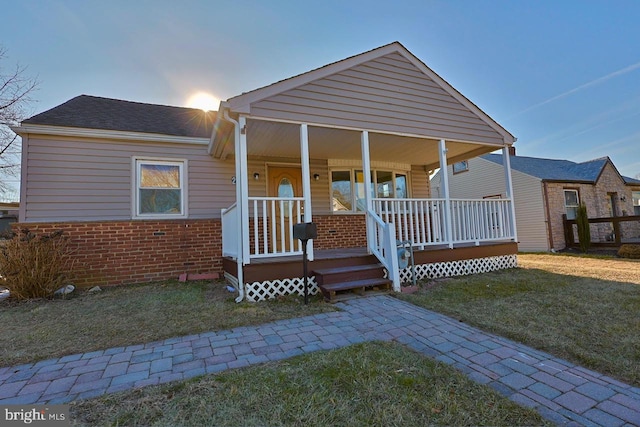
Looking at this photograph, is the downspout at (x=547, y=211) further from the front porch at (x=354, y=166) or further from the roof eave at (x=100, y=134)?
the roof eave at (x=100, y=134)

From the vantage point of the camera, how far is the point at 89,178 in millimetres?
6266

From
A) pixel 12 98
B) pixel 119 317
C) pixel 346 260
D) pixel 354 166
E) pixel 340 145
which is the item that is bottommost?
pixel 119 317

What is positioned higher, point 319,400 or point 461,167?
point 461,167

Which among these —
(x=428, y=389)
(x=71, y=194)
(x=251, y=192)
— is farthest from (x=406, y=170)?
(x=71, y=194)

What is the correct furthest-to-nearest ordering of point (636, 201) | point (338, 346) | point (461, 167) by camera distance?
point (636, 201) → point (461, 167) → point (338, 346)

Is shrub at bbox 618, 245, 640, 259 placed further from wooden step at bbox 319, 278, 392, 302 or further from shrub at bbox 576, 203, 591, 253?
wooden step at bbox 319, 278, 392, 302

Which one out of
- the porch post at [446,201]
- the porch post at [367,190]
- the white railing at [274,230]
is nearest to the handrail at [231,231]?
the white railing at [274,230]

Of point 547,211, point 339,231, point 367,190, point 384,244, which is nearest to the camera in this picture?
point 384,244

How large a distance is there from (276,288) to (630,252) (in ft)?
38.2

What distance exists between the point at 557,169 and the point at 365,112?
14512mm

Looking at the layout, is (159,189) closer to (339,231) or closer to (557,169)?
(339,231)

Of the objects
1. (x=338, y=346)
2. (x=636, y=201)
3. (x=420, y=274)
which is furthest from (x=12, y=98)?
(x=636, y=201)

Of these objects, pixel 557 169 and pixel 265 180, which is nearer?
pixel 265 180

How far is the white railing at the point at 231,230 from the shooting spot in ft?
16.8
